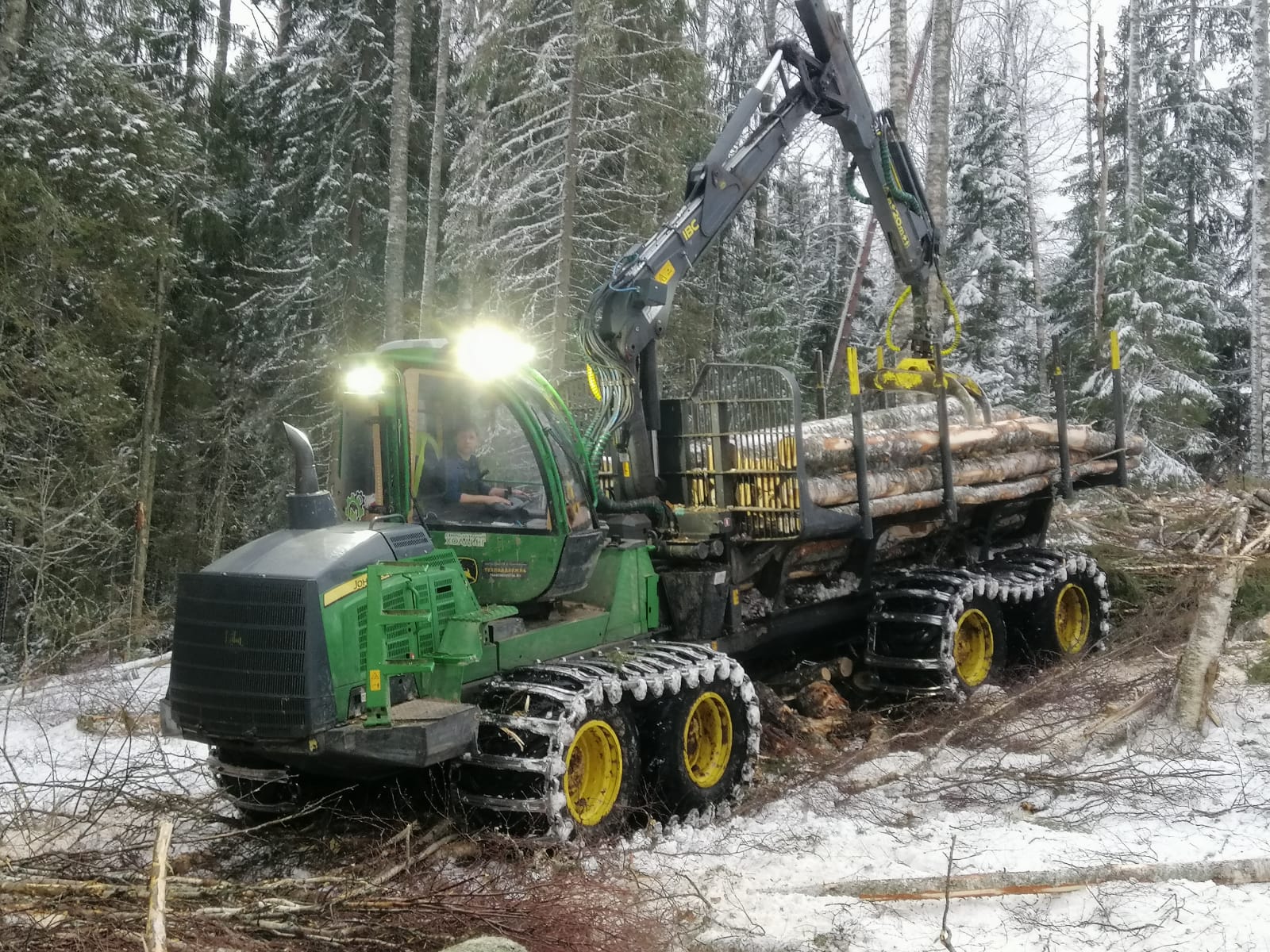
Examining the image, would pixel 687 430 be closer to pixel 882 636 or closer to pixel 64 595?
pixel 882 636

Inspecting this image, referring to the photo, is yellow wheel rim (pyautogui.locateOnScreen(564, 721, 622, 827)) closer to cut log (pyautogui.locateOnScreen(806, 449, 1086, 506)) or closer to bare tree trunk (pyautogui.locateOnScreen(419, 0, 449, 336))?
cut log (pyautogui.locateOnScreen(806, 449, 1086, 506))

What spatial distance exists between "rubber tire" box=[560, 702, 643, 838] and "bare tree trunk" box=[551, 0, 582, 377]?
330 inches

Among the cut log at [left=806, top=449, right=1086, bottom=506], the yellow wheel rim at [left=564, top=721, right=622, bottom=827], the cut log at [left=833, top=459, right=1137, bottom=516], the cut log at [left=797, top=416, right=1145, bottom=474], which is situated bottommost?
the yellow wheel rim at [left=564, top=721, right=622, bottom=827]

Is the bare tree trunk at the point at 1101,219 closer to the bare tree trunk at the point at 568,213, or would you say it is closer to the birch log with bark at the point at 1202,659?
the bare tree trunk at the point at 568,213

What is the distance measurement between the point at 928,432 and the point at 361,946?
659 cm

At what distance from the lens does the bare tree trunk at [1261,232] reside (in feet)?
59.3

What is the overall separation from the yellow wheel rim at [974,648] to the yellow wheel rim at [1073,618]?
1530mm

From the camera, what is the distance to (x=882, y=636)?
9.21m

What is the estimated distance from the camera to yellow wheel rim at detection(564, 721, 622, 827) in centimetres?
614

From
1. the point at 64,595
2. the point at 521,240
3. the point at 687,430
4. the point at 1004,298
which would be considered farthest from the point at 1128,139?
the point at 64,595

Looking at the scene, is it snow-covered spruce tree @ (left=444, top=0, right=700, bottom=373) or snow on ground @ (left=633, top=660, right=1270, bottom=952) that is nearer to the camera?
snow on ground @ (left=633, top=660, right=1270, bottom=952)

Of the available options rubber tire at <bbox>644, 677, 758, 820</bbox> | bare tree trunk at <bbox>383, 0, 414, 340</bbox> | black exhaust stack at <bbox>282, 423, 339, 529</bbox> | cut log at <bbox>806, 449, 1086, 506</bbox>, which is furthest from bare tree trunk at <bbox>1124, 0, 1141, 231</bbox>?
black exhaust stack at <bbox>282, 423, 339, 529</bbox>

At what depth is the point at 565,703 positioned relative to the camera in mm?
5855

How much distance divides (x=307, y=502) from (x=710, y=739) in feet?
9.53
